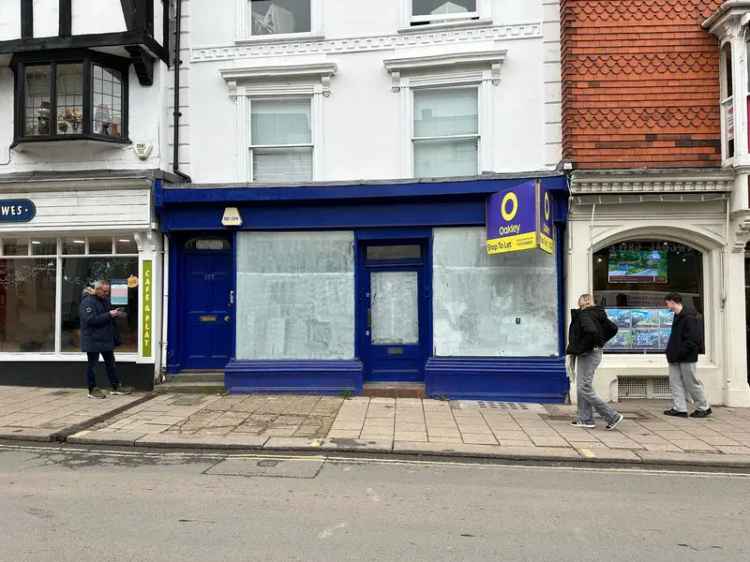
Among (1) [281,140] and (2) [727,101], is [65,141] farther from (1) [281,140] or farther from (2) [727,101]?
(2) [727,101]

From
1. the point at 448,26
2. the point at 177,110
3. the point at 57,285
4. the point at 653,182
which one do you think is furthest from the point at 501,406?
the point at 57,285

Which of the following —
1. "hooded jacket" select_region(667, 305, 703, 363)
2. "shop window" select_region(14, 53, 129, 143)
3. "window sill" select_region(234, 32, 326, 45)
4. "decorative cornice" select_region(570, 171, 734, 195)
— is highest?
"window sill" select_region(234, 32, 326, 45)

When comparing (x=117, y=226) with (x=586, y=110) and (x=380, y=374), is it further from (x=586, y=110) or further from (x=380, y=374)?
(x=586, y=110)

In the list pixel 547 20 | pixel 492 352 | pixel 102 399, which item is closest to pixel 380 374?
pixel 492 352

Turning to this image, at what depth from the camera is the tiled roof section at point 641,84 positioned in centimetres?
883

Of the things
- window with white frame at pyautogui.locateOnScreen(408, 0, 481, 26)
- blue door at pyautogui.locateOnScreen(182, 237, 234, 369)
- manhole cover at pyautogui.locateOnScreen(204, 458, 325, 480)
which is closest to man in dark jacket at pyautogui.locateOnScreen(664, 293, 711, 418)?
manhole cover at pyautogui.locateOnScreen(204, 458, 325, 480)

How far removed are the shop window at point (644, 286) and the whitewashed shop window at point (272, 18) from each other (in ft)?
22.2

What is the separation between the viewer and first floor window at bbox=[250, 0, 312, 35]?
33.4 ft

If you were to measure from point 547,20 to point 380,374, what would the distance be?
22.1 ft

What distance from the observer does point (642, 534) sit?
4129 millimetres

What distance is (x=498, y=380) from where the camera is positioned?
9117mm

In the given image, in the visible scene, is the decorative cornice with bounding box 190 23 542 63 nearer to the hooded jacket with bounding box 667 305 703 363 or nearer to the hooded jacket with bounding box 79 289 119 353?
the hooded jacket with bounding box 79 289 119 353

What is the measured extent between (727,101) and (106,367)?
36.3 ft

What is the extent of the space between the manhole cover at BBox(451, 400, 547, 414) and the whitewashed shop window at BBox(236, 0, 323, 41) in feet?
23.4
